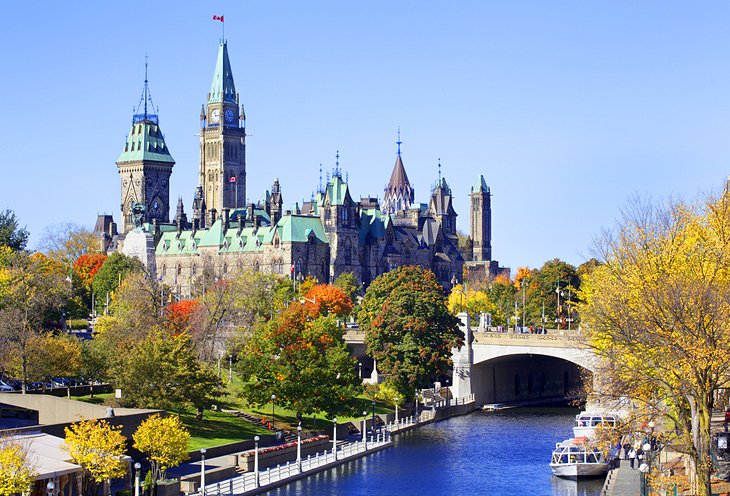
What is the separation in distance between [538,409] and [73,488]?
213 feet

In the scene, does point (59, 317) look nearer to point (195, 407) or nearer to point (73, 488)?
point (195, 407)

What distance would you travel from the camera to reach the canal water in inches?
2842

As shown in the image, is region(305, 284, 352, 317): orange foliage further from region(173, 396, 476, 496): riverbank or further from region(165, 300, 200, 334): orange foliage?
region(173, 396, 476, 496): riverbank

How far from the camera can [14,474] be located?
171ft

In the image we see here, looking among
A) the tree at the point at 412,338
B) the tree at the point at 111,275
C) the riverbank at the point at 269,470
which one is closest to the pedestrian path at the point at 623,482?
the riverbank at the point at 269,470

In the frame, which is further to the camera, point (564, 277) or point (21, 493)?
point (564, 277)

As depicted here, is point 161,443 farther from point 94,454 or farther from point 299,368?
point 299,368

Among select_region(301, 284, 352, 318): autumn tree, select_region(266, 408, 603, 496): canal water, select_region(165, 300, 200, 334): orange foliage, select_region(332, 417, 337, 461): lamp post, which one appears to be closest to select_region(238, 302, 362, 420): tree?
select_region(332, 417, 337, 461): lamp post

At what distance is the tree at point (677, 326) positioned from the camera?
2005 inches

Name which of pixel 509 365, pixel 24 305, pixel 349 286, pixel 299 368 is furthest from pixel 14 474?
pixel 349 286

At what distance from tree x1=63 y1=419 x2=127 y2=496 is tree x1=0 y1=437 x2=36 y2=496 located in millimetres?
5080

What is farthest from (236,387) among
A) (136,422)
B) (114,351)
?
(136,422)

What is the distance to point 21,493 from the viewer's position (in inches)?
2120

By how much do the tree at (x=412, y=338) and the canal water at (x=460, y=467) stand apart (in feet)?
19.4
